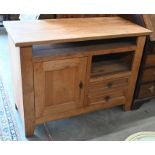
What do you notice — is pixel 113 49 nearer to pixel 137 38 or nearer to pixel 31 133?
pixel 137 38

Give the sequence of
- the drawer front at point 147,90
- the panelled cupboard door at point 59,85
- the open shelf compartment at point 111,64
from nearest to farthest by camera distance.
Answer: the panelled cupboard door at point 59,85 → the open shelf compartment at point 111,64 → the drawer front at point 147,90

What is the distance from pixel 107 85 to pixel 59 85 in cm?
38

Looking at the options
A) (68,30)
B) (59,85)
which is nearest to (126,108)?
(59,85)

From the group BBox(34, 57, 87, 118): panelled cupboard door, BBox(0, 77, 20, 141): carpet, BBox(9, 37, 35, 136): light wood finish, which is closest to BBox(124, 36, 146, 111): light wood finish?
BBox(34, 57, 87, 118): panelled cupboard door

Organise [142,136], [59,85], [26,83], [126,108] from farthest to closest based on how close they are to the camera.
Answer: [126,108] < [59,85] < [26,83] < [142,136]

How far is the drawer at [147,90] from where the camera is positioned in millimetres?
1749

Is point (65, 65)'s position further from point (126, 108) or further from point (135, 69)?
point (126, 108)

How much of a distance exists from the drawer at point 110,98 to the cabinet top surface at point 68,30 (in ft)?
1.50

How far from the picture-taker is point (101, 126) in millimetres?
1619

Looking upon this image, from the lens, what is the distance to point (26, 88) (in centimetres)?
130

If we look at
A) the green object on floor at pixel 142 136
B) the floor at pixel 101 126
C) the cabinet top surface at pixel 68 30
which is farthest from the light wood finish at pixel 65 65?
the green object on floor at pixel 142 136

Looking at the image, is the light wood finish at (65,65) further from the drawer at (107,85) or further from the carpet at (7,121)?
the carpet at (7,121)
